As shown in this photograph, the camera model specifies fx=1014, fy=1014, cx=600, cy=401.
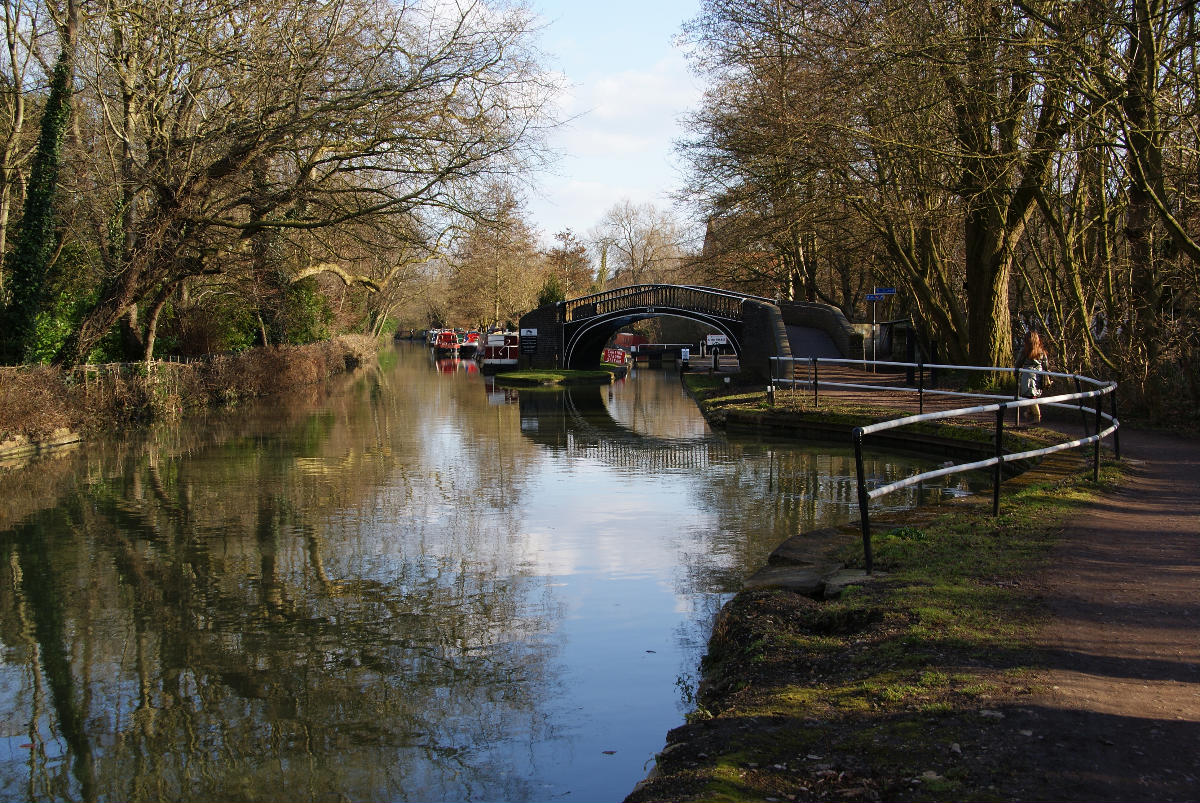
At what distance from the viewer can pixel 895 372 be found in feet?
96.7

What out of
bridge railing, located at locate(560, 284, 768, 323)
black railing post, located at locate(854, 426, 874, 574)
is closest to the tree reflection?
black railing post, located at locate(854, 426, 874, 574)

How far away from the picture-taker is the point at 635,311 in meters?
43.4

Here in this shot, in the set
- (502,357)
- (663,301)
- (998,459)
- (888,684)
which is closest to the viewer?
(888,684)

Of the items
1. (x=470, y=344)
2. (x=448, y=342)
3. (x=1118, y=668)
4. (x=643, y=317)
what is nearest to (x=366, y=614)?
(x=1118, y=668)

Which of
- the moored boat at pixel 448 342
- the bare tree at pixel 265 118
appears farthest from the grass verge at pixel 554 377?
the moored boat at pixel 448 342

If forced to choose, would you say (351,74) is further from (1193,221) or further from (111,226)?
(1193,221)

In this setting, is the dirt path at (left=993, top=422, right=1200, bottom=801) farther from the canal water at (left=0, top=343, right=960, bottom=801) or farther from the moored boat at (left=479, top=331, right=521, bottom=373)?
the moored boat at (left=479, top=331, right=521, bottom=373)

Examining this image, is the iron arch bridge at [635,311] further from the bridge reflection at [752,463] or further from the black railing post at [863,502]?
the black railing post at [863,502]

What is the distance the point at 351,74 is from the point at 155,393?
352 inches

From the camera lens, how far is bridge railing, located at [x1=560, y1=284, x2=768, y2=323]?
Answer: 37562 millimetres

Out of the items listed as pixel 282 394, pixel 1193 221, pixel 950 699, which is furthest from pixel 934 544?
pixel 282 394

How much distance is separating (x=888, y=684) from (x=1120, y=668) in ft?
3.56

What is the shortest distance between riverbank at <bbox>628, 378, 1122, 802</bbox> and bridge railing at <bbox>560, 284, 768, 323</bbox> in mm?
27959

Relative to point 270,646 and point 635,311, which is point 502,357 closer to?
point 635,311
